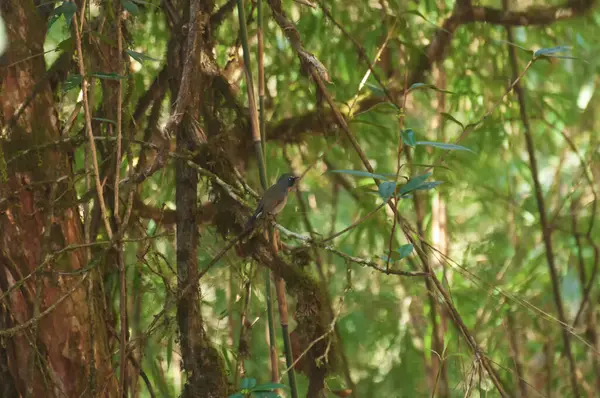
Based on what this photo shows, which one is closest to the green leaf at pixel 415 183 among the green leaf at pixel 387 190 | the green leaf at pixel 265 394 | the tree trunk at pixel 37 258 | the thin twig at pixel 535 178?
the green leaf at pixel 387 190

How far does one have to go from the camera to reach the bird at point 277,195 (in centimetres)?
95

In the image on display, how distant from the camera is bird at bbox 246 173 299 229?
0.95 m

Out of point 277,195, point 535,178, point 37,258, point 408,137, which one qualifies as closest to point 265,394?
point 277,195

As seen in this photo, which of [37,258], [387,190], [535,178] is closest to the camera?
[387,190]

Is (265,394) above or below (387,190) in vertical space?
below

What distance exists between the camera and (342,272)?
10.9ft

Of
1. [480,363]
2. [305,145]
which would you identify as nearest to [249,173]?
[305,145]

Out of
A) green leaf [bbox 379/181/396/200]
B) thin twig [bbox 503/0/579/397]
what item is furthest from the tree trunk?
thin twig [bbox 503/0/579/397]

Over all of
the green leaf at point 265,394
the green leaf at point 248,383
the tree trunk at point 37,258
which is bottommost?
the green leaf at point 265,394

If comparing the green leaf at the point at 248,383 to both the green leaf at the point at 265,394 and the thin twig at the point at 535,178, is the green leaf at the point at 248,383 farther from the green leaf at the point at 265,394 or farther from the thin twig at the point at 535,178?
the thin twig at the point at 535,178

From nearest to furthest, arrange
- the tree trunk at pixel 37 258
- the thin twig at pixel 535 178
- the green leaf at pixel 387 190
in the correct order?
1. the green leaf at pixel 387 190
2. the tree trunk at pixel 37 258
3. the thin twig at pixel 535 178

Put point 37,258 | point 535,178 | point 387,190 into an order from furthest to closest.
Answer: point 535,178 → point 37,258 → point 387,190

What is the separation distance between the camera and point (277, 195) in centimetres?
95

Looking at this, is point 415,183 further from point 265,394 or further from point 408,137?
point 265,394
